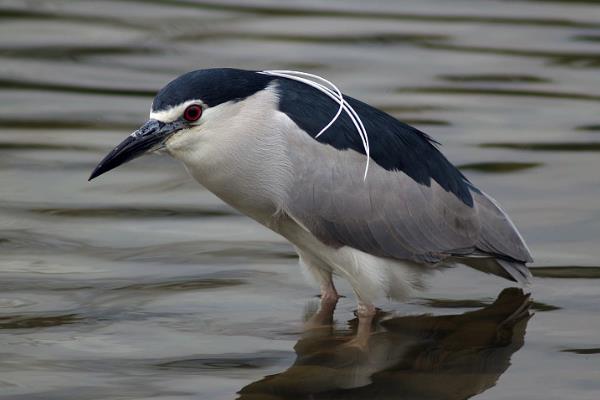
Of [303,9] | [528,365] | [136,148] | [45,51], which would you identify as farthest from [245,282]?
[303,9]

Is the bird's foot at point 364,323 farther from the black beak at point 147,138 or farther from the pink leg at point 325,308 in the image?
the black beak at point 147,138

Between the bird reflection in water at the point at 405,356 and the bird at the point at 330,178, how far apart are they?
139 mm

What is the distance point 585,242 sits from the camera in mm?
6609

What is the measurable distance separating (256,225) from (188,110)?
175cm

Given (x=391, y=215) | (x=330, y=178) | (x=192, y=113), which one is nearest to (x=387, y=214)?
(x=391, y=215)

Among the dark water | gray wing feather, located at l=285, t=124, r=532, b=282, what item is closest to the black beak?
gray wing feather, located at l=285, t=124, r=532, b=282

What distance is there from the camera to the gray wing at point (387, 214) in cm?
558

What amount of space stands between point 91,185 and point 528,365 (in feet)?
10.1

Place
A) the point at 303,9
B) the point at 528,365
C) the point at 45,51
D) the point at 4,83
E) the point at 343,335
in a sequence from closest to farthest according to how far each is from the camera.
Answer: the point at 528,365, the point at 343,335, the point at 4,83, the point at 45,51, the point at 303,9

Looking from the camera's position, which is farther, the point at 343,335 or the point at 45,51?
the point at 45,51

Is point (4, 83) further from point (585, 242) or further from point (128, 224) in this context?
point (585, 242)

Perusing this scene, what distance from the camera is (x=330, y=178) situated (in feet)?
18.5

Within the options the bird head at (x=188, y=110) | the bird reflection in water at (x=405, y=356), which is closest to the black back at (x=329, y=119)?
the bird head at (x=188, y=110)

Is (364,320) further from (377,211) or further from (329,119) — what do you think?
(329,119)
